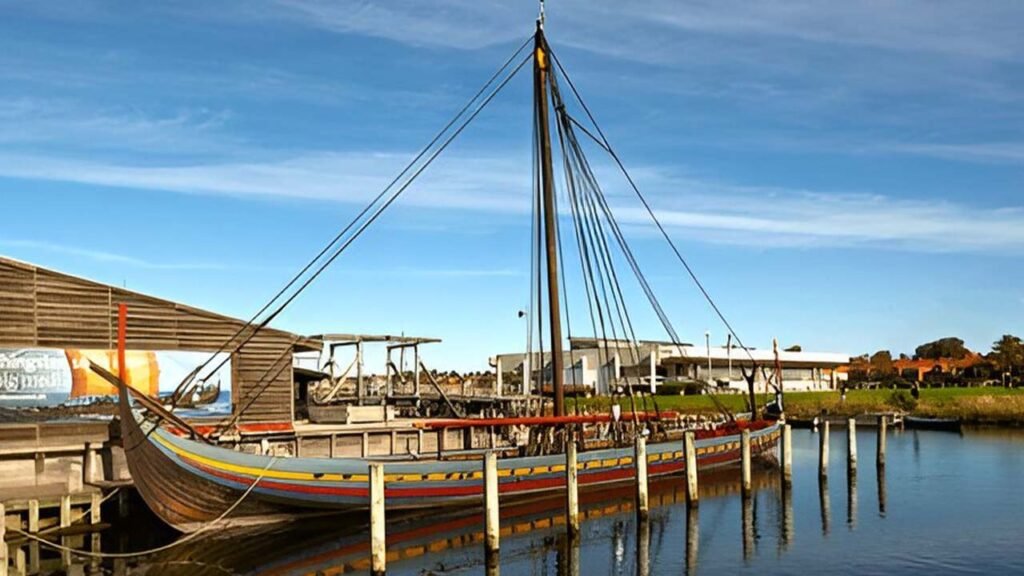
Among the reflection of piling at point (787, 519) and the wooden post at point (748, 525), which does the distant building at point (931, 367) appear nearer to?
the reflection of piling at point (787, 519)

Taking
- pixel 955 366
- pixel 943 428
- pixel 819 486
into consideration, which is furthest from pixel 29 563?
pixel 955 366

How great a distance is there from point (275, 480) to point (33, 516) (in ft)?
22.1

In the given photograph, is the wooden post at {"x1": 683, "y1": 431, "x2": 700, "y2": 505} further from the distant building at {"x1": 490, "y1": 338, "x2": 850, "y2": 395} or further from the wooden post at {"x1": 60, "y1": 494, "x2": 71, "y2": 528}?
the distant building at {"x1": 490, "y1": 338, "x2": 850, "y2": 395}

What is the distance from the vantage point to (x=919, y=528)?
102ft

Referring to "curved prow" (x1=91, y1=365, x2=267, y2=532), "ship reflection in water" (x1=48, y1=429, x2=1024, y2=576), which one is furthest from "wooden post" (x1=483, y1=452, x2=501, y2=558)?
"curved prow" (x1=91, y1=365, x2=267, y2=532)

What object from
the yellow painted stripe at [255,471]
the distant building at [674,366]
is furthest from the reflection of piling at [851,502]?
the distant building at [674,366]

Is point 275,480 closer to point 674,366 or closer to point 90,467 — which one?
point 90,467

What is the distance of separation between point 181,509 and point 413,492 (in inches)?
278

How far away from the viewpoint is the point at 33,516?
28.3 metres

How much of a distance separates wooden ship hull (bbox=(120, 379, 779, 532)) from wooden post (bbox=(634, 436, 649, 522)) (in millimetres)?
4154

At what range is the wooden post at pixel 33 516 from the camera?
1111 inches

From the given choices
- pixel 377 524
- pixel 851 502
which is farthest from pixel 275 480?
pixel 851 502

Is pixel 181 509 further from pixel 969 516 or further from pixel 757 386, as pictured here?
pixel 757 386

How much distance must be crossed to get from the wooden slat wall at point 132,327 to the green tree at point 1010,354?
9624cm
